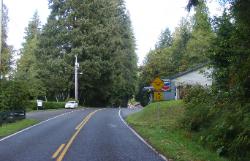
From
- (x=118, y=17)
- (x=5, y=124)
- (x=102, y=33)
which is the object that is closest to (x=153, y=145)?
(x=5, y=124)

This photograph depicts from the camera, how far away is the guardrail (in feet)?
108

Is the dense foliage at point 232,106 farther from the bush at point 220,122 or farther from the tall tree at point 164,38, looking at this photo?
the tall tree at point 164,38

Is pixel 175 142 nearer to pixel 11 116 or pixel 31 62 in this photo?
pixel 11 116

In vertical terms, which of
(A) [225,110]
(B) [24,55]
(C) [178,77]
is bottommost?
(A) [225,110]

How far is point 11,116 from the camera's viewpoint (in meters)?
35.8

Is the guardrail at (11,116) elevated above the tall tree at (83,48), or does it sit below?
below

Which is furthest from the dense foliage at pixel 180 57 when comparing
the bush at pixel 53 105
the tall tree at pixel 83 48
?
the bush at pixel 53 105

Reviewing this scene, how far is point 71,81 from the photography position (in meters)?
78.2

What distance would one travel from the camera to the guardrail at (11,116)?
108 feet

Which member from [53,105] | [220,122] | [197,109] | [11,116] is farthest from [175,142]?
[53,105]

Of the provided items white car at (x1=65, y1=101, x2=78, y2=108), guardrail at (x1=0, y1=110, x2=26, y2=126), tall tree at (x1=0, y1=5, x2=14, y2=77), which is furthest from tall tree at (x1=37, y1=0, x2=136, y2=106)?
guardrail at (x1=0, y1=110, x2=26, y2=126)

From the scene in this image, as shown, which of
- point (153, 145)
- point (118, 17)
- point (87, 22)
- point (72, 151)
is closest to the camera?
point (72, 151)

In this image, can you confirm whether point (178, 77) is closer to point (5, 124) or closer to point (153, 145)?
point (5, 124)

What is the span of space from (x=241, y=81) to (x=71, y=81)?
62.1m
